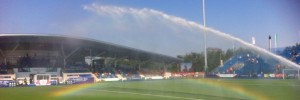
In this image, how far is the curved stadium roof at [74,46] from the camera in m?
49.2

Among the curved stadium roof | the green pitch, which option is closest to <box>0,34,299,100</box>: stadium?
the curved stadium roof

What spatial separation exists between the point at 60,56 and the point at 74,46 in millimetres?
2443

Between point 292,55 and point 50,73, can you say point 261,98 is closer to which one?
point 292,55

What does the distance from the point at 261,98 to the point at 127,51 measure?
4445 centimetres

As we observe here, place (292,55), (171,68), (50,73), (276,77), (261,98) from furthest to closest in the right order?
1. (171,68)
2. (50,73)
3. (276,77)
4. (292,55)
5. (261,98)

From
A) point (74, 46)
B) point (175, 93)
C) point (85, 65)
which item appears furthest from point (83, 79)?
point (175, 93)

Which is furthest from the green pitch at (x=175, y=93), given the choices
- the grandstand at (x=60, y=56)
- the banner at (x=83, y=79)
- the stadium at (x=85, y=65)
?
the grandstand at (x=60, y=56)

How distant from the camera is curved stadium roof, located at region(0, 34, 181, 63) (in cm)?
4925

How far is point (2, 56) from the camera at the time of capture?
55.6 meters

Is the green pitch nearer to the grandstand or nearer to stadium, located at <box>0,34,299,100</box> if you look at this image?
stadium, located at <box>0,34,299,100</box>

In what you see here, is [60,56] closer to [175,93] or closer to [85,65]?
[85,65]

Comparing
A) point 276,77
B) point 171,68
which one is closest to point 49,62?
point 171,68

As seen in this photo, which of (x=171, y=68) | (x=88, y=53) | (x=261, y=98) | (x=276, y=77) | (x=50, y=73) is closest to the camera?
(x=261, y=98)

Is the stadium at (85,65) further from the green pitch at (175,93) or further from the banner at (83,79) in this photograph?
the green pitch at (175,93)
